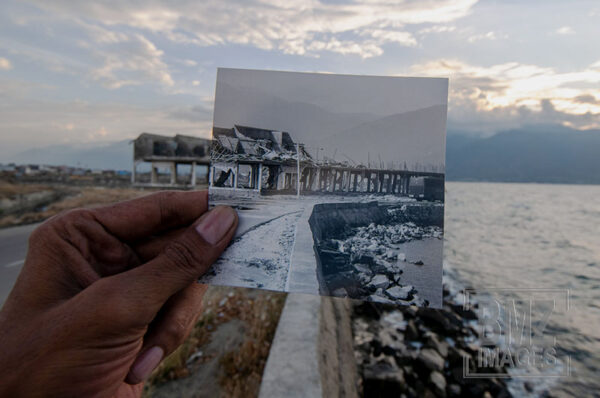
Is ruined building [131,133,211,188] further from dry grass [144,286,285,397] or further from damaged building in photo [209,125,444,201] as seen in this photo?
damaged building in photo [209,125,444,201]

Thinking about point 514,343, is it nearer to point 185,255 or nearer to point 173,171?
point 185,255

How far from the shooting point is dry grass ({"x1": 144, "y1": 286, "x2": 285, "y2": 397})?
375 centimetres

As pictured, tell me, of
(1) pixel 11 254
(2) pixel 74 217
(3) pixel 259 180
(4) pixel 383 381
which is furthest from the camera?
(1) pixel 11 254

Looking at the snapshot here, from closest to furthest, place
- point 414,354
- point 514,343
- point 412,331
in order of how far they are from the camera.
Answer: point 414,354 < point 412,331 < point 514,343

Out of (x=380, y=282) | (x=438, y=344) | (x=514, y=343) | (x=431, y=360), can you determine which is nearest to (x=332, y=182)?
(x=380, y=282)

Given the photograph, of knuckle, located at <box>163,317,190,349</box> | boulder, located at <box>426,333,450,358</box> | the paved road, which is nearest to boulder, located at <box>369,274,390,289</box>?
knuckle, located at <box>163,317,190,349</box>

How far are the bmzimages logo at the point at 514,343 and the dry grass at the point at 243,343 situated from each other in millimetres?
3673

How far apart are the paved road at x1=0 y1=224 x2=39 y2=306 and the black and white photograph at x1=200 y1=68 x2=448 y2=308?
4.97m

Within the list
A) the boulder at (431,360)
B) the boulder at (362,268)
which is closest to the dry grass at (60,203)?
the boulder at (431,360)

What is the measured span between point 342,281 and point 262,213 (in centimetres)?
47

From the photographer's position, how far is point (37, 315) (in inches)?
51.9

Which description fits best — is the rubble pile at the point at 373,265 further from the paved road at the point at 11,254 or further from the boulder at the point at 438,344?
the boulder at the point at 438,344

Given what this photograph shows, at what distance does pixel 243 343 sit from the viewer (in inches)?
170

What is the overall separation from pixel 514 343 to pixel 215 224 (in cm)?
871
